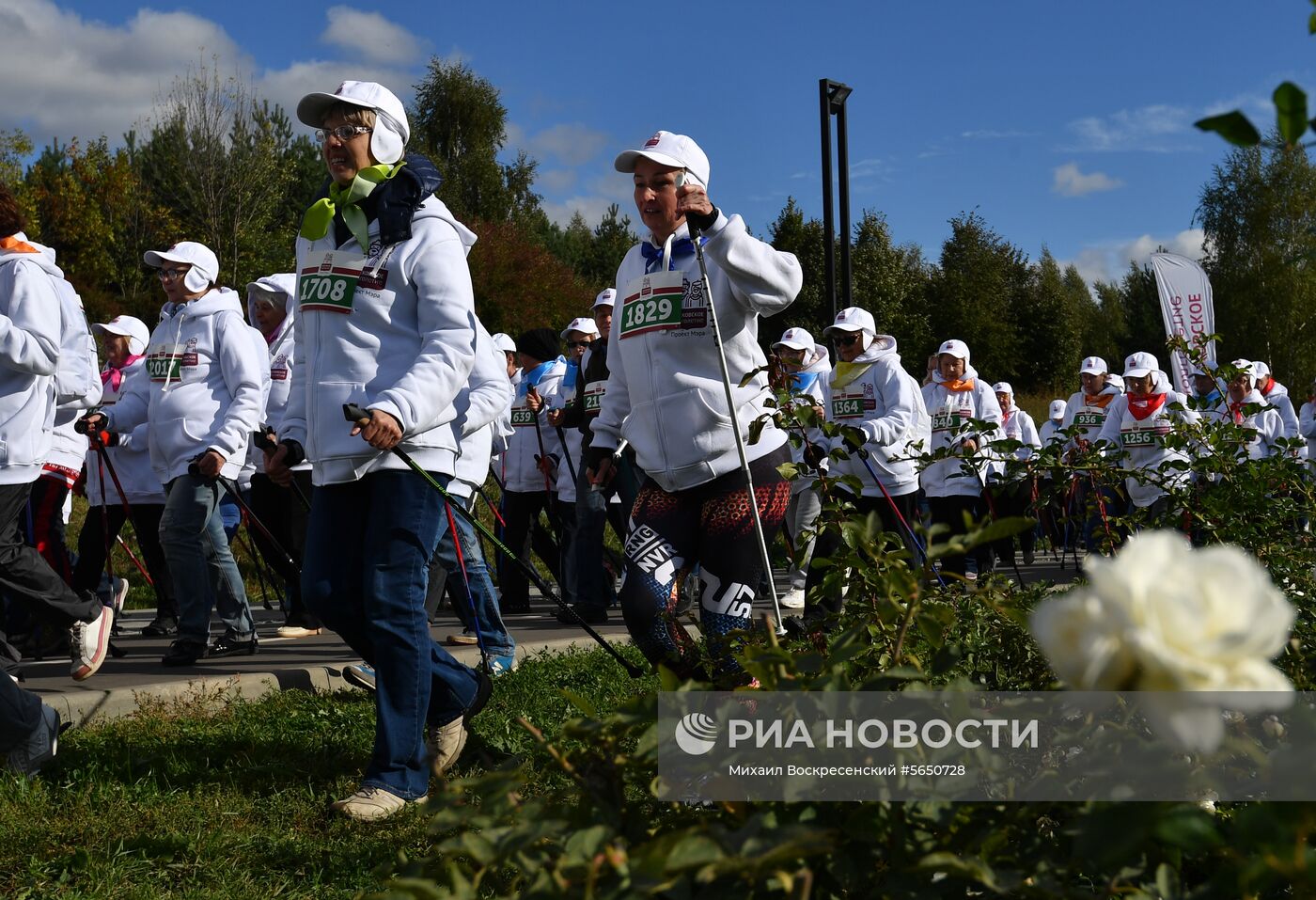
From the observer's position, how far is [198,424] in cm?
760

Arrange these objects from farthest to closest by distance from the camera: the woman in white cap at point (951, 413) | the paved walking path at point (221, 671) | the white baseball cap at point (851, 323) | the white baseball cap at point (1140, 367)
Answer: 1. the white baseball cap at point (1140, 367)
2. the woman in white cap at point (951, 413)
3. the white baseball cap at point (851, 323)
4. the paved walking path at point (221, 671)

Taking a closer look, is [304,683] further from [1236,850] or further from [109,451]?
[1236,850]

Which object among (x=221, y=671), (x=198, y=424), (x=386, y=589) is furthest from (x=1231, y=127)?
(x=198, y=424)

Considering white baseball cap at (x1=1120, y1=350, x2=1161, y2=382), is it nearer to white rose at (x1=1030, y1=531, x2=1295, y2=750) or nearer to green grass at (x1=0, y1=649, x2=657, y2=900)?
green grass at (x1=0, y1=649, x2=657, y2=900)

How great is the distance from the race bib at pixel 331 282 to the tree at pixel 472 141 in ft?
168

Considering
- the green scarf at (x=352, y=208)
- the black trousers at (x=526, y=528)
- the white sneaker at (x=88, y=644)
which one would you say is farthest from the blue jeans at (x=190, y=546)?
the black trousers at (x=526, y=528)

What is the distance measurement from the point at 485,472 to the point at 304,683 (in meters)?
1.45

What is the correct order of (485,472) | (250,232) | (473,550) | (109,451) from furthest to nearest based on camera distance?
1. (250,232)
2. (109,451)
3. (473,550)
4. (485,472)

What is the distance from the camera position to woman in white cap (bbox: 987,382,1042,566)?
12.8 ft

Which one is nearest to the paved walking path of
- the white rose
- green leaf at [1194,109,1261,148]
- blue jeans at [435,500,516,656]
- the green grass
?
the green grass

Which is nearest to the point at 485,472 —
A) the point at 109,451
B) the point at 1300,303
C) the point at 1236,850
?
the point at 109,451

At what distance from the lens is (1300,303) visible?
53.7 metres

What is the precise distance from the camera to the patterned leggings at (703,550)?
4.23 meters

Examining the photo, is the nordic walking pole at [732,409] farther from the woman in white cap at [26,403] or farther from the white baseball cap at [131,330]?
the white baseball cap at [131,330]
